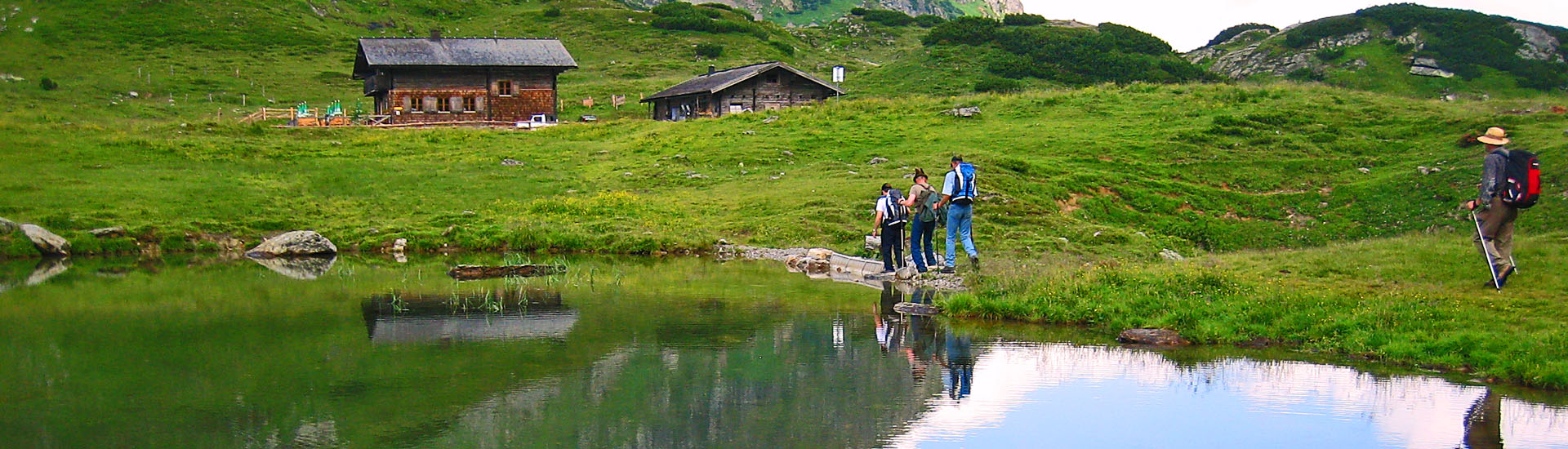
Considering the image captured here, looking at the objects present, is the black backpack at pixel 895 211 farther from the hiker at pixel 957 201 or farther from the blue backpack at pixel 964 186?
the blue backpack at pixel 964 186

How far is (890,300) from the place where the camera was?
18469 millimetres

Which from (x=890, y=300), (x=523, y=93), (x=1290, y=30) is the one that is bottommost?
(x=890, y=300)

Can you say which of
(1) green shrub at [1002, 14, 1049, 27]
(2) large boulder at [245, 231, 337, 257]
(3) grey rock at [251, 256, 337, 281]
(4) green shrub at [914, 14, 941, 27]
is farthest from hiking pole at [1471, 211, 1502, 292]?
(4) green shrub at [914, 14, 941, 27]

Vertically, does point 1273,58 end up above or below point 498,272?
above

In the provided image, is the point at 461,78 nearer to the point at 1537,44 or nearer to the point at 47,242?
the point at 47,242

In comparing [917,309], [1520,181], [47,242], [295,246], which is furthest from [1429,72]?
[47,242]

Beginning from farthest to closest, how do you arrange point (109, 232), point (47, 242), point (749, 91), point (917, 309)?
point (749, 91), point (109, 232), point (47, 242), point (917, 309)

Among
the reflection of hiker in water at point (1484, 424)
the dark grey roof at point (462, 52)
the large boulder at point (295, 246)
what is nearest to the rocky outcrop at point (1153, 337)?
the reflection of hiker in water at point (1484, 424)

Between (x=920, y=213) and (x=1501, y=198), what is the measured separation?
342 inches

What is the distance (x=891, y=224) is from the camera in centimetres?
2091

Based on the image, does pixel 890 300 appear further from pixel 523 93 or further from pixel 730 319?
pixel 523 93

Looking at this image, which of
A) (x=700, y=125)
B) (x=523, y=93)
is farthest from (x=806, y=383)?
(x=523, y=93)

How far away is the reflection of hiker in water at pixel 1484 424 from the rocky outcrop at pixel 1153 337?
11.8 ft

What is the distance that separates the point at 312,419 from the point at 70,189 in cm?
2912
